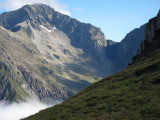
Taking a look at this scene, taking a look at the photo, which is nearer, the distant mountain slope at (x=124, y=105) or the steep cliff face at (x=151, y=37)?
the distant mountain slope at (x=124, y=105)

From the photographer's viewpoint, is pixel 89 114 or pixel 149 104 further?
pixel 89 114

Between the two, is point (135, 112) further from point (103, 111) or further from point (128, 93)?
point (128, 93)

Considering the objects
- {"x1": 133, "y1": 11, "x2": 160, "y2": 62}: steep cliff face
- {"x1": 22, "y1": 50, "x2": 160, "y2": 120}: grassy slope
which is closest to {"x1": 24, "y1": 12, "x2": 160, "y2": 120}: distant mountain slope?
{"x1": 22, "y1": 50, "x2": 160, "y2": 120}: grassy slope

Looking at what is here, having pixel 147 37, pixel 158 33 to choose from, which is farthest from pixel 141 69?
pixel 147 37

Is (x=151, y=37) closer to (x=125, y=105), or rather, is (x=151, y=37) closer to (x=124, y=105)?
(x=124, y=105)

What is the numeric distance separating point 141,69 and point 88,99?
13987mm

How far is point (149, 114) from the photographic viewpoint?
878 inches

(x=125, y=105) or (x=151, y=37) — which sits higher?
(x=151, y=37)

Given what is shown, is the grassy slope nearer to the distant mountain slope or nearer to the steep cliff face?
the distant mountain slope

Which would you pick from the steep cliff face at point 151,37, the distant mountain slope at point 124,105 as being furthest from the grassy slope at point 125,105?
the steep cliff face at point 151,37

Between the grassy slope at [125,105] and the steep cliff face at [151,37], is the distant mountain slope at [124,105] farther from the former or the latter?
the steep cliff face at [151,37]

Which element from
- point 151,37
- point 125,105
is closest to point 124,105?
point 125,105

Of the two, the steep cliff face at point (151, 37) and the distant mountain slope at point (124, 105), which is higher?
the steep cliff face at point (151, 37)

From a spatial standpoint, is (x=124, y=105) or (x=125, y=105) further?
(x=124, y=105)
